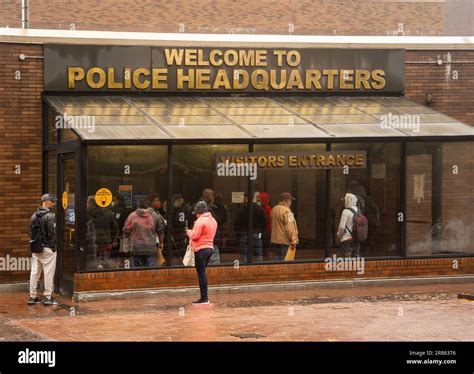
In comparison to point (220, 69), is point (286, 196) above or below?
below

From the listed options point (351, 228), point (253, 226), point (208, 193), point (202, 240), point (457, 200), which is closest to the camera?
point (202, 240)

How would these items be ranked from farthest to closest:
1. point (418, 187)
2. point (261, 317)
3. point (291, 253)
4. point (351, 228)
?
point (418, 187)
point (351, 228)
point (291, 253)
point (261, 317)

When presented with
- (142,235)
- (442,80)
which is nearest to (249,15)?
(442,80)

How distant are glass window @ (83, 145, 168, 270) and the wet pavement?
851mm

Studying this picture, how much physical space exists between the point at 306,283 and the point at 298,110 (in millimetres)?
3436

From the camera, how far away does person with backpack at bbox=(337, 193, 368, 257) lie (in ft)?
63.7

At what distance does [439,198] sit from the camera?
20.4 meters

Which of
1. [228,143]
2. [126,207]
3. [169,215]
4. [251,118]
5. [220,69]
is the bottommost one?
[169,215]

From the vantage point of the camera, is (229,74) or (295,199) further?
(229,74)

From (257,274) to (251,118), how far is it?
9.72 ft

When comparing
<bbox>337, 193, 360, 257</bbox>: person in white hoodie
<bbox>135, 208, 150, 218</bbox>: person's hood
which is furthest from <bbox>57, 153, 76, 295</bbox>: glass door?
<bbox>337, 193, 360, 257</bbox>: person in white hoodie

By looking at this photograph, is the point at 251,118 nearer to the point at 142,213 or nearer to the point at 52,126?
the point at 142,213

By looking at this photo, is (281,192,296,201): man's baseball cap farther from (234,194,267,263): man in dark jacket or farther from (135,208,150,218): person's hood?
(135,208,150,218): person's hood

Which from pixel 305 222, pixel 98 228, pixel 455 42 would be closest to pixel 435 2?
pixel 455 42
